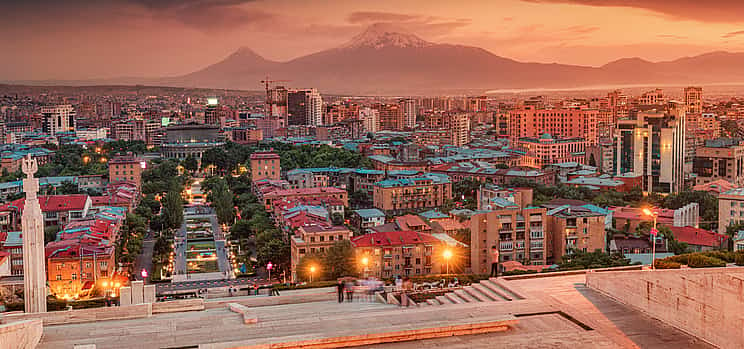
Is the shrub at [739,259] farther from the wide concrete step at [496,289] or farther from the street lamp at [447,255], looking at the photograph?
the street lamp at [447,255]

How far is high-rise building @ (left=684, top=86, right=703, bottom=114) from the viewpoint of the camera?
156 ft

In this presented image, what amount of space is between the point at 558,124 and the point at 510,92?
36690mm

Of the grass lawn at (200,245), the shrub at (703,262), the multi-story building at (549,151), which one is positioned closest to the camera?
Answer: the shrub at (703,262)

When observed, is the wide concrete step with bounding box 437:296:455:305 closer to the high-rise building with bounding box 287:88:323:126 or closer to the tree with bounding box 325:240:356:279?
the tree with bounding box 325:240:356:279

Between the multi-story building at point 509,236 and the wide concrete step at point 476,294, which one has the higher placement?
the wide concrete step at point 476,294

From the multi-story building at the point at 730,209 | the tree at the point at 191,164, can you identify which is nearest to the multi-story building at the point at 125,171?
the tree at the point at 191,164

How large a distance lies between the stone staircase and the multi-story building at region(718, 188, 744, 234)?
12411 millimetres

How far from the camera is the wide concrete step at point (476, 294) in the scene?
661 cm

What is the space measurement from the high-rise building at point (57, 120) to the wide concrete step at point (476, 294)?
5875 centimetres

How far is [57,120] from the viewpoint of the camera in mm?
61031

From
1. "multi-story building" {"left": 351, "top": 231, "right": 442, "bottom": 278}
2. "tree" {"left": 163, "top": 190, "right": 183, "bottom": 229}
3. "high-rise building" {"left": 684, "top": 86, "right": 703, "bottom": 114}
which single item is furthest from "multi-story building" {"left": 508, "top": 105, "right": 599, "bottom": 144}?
"multi-story building" {"left": 351, "top": 231, "right": 442, "bottom": 278}

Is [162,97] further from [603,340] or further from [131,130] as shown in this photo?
[603,340]

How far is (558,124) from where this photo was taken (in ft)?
146

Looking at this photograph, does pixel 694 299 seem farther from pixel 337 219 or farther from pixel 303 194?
pixel 303 194
